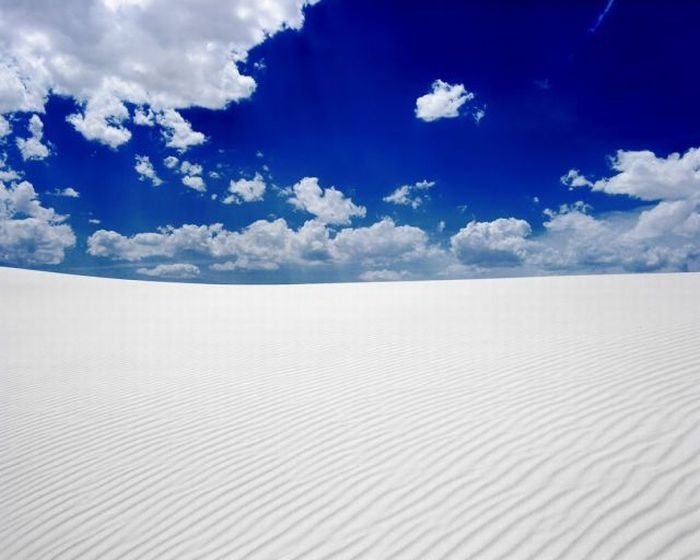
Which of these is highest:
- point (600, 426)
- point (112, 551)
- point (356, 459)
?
point (600, 426)

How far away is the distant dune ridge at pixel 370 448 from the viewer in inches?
136

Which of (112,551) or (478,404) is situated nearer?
(112,551)

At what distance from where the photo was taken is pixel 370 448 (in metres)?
4.84

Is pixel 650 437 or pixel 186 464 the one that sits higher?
pixel 650 437

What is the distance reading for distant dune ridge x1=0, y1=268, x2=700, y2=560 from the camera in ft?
11.3

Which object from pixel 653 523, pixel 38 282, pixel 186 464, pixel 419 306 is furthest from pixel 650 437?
pixel 38 282

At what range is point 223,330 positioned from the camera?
14.1 metres

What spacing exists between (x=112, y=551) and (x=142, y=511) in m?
0.45

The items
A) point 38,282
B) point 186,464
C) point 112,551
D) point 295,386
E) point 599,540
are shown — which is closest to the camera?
point 599,540

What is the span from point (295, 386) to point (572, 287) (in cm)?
1721

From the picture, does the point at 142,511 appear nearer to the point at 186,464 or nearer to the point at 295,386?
the point at 186,464

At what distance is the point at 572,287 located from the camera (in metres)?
21.0

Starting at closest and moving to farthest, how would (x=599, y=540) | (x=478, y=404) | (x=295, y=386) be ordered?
(x=599, y=540), (x=478, y=404), (x=295, y=386)

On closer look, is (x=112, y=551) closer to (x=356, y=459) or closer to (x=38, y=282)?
(x=356, y=459)
